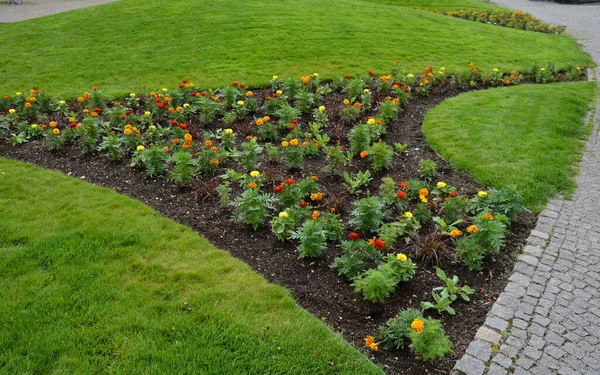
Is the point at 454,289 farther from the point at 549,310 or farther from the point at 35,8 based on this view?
the point at 35,8

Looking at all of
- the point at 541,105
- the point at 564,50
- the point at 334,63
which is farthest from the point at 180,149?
the point at 564,50

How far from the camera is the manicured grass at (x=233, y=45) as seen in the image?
10.7m

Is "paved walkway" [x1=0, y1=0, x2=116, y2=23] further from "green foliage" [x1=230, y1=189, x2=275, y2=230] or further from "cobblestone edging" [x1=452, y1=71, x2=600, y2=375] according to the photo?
"cobblestone edging" [x1=452, y1=71, x2=600, y2=375]

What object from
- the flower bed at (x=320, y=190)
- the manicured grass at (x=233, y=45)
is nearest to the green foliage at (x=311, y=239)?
the flower bed at (x=320, y=190)

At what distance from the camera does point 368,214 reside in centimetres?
504

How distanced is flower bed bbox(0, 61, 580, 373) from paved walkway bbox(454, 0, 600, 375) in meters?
0.19

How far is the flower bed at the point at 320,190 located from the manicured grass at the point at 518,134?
1.41ft

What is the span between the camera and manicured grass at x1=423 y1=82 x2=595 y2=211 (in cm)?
658

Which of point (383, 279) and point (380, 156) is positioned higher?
Answer: point (380, 156)

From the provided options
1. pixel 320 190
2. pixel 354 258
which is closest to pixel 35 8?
pixel 320 190

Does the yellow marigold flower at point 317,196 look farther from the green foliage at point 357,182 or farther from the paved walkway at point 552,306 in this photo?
the paved walkway at point 552,306

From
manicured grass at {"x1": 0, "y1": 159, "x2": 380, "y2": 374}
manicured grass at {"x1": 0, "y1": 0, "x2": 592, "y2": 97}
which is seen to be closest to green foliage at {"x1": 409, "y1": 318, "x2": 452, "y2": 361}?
manicured grass at {"x1": 0, "y1": 159, "x2": 380, "y2": 374}

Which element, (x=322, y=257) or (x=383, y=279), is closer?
(x=383, y=279)

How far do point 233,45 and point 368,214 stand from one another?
29.2ft
